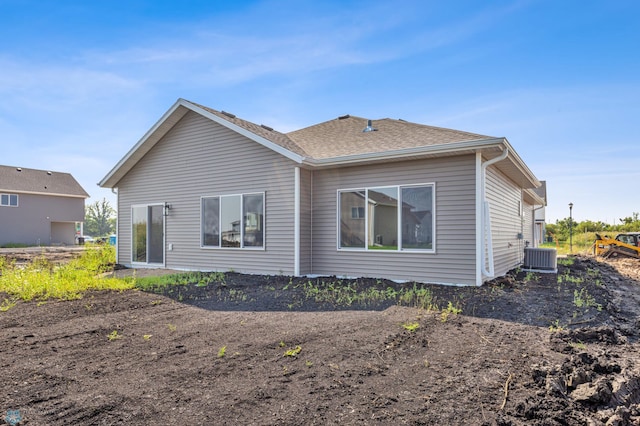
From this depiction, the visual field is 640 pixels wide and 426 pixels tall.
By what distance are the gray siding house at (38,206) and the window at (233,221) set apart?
78.8 feet

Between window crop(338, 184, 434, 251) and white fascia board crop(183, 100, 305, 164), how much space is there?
4.57 feet

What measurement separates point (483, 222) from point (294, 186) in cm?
410

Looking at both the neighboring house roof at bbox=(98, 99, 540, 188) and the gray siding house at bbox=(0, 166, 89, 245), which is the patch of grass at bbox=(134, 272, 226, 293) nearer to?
the neighboring house roof at bbox=(98, 99, 540, 188)

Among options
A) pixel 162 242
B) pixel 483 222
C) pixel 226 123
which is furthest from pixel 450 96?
pixel 162 242

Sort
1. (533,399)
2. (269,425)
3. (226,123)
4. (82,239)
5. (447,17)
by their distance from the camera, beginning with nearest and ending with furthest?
1. (269,425)
2. (533,399)
3. (447,17)
4. (226,123)
5. (82,239)

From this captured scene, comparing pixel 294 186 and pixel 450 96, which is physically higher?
pixel 450 96

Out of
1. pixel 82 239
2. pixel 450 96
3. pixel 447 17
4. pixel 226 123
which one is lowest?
pixel 82 239

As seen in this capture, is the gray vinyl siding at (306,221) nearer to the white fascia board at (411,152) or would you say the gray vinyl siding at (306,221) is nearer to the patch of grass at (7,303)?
the white fascia board at (411,152)

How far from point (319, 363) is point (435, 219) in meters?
5.05

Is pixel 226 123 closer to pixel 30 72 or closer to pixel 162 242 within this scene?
pixel 162 242

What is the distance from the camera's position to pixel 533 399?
8.33ft

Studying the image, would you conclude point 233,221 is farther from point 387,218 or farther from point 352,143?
point 387,218

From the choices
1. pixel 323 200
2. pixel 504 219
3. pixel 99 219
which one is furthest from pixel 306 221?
pixel 99 219

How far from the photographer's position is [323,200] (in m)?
8.91
